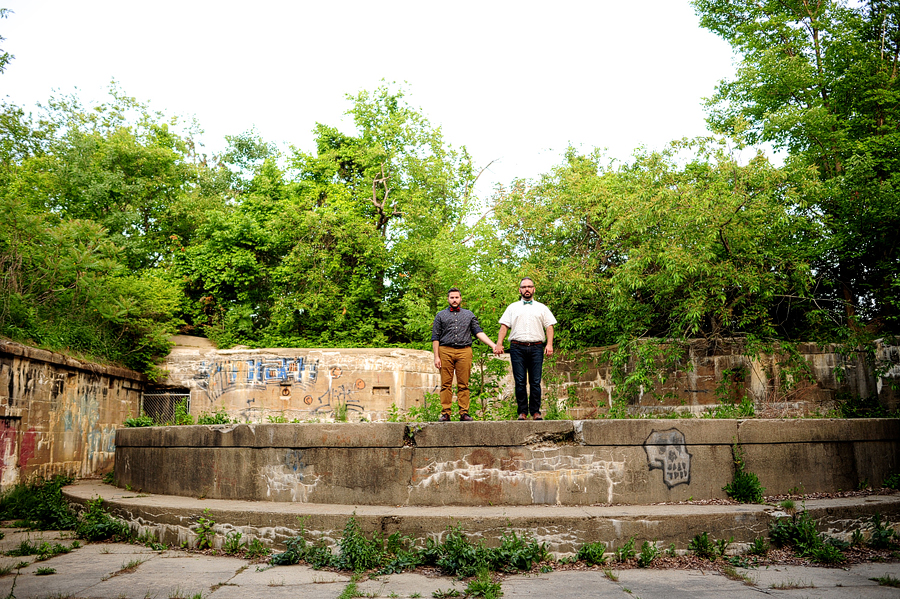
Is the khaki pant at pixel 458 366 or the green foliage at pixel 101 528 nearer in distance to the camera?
the green foliage at pixel 101 528

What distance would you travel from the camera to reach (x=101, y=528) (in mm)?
6852

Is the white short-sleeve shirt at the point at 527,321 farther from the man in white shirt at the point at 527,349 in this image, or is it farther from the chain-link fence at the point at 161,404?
the chain-link fence at the point at 161,404

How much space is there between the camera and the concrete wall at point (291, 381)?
1446cm

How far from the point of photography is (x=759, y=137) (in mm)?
14156

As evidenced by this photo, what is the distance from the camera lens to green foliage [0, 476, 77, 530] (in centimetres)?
776

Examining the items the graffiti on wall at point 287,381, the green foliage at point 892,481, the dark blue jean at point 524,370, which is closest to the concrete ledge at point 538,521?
the green foliage at point 892,481

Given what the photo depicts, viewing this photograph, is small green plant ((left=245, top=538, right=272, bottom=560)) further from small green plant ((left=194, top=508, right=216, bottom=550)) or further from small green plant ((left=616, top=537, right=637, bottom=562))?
small green plant ((left=616, top=537, right=637, bottom=562))

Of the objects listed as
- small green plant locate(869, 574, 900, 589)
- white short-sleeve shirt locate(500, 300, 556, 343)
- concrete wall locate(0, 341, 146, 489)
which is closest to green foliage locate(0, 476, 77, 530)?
concrete wall locate(0, 341, 146, 489)

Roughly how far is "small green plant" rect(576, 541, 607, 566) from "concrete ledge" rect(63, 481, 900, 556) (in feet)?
0.28

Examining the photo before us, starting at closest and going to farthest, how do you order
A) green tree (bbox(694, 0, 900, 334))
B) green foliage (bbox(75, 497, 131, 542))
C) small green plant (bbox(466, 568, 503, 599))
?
small green plant (bbox(466, 568, 503, 599)), green foliage (bbox(75, 497, 131, 542)), green tree (bbox(694, 0, 900, 334))

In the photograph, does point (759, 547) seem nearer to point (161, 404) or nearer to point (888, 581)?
point (888, 581)

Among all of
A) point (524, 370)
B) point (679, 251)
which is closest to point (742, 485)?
point (524, 370)

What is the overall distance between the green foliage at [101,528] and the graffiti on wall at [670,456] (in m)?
6.10

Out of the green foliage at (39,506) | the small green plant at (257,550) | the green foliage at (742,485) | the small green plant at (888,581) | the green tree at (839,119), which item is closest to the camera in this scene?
the small green plant at (888,581)
